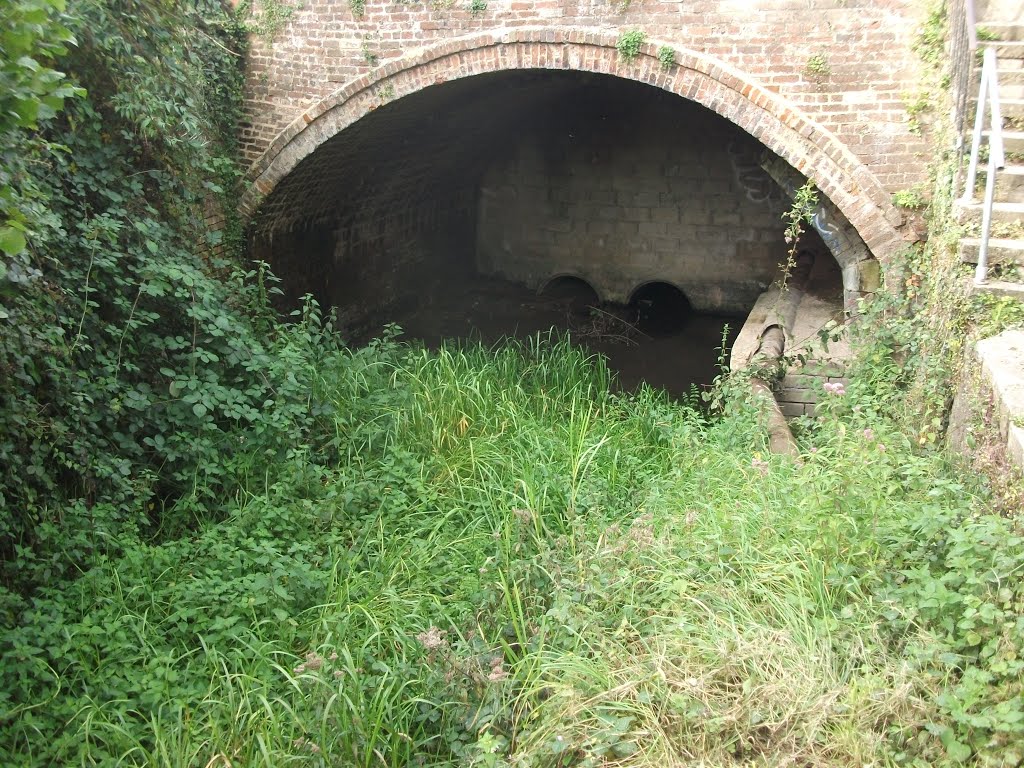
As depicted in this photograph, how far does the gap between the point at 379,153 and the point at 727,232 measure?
508 cm

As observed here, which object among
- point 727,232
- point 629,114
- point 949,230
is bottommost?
point 949,230

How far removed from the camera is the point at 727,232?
11602 mm

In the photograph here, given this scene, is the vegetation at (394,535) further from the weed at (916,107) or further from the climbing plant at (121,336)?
the weed at (916,107)

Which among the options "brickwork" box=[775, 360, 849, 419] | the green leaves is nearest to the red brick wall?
"brickwork" box=[775, 360, 849, 419]

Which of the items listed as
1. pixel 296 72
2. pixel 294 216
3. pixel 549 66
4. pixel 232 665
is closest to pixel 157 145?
pixel 296 72

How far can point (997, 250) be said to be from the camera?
470 cm

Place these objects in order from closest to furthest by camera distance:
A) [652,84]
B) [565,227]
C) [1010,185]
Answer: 1. [1010,185]
2. [652,84]
3. [565,227]

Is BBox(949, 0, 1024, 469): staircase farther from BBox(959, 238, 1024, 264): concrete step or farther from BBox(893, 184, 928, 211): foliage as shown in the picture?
BBox(893, 184, 928, 211): foliage

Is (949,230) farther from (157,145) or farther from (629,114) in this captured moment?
(629,114)

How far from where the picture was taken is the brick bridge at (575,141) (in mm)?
6211

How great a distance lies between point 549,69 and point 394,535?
440 cm

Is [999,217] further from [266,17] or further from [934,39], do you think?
[266,17]

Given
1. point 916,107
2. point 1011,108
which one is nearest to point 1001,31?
point 1011,108

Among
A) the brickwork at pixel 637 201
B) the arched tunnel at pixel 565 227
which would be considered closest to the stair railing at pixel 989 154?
the arched tunnel at pixel 565 227
